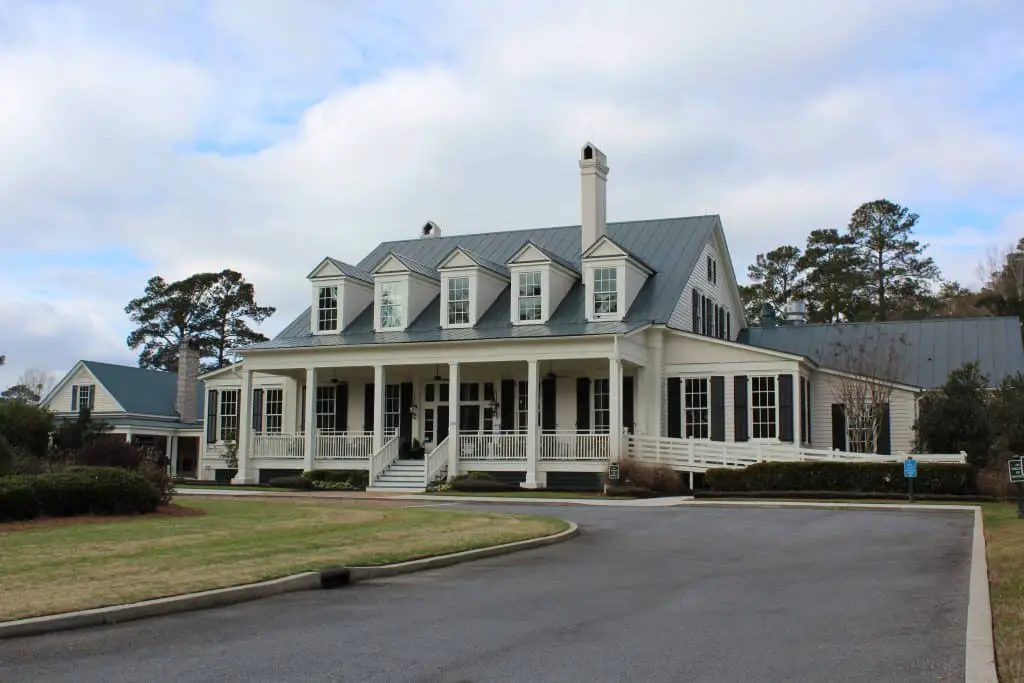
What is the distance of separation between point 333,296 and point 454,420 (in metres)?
8.21

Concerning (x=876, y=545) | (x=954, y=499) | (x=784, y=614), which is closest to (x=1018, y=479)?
(x=876, y=545)

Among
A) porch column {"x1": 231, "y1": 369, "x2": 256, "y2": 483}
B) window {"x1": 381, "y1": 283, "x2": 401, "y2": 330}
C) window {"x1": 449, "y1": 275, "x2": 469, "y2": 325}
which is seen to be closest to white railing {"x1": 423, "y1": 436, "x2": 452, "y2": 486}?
window {"x1": 449, "y1": 275, "x2": 469, "y2": 325}

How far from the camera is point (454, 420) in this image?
34000 mm

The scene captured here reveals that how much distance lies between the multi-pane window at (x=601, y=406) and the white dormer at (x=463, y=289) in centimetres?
485

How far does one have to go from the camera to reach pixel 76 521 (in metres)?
17.6

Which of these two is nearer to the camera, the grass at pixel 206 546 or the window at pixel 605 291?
the grass at pixel 206 546

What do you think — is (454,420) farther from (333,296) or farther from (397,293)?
(333,296)

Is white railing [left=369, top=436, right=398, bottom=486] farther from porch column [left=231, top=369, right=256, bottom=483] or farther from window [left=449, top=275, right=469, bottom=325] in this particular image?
porch column [left=231, top=369, right=256, bottom=483]

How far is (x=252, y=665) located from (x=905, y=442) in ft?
97.4

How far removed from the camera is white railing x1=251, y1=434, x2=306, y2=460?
3719 cm

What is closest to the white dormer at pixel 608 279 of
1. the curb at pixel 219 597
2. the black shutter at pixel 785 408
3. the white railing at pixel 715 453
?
the white railing at pixel 715 453

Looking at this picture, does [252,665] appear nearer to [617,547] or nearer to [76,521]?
[617,547]

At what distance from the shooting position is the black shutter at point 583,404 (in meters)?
35.1

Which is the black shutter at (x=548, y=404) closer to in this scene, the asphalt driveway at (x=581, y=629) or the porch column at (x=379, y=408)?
the porch column at (x=379, y=408)
